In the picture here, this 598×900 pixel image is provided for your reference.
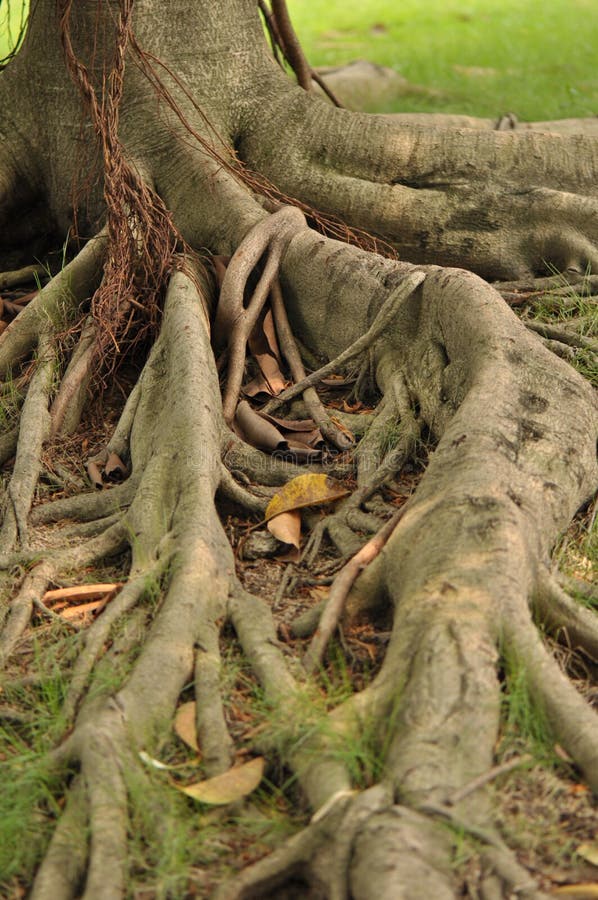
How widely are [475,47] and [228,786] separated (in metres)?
11.0

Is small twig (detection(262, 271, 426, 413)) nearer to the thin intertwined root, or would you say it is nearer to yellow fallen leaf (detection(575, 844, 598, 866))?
the thin intertwined root

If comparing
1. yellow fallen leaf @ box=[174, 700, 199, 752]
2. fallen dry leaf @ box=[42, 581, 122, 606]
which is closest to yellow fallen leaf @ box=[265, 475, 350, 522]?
fallen dry leaf @ box=[42, 581, 122, 606]

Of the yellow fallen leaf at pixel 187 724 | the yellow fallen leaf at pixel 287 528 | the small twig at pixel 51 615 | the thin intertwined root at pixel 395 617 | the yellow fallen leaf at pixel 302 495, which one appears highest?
the thin intertwined root at pixel 395 617

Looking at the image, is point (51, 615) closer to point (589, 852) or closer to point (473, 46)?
point (589, 852)

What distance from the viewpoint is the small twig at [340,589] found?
9.80 ft

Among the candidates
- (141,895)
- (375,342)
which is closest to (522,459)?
(375,342)

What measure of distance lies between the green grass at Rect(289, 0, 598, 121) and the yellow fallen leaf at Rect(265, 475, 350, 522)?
6313mm

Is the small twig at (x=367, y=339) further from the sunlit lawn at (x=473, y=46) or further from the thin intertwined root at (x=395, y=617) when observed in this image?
the sunlit lawn at (x=473, y=46)

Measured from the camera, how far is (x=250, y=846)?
246 centimetres

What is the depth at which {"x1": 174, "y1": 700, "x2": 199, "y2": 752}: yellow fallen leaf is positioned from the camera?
2.75 metres

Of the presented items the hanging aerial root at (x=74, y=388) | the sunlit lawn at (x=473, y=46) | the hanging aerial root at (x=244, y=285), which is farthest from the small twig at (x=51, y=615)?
the sunlit lawn at (x=473, y=46)

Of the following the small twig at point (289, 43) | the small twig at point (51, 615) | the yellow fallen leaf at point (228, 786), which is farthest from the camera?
the small twig at point (289, 43)

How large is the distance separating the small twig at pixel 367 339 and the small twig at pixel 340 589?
3.23 feet

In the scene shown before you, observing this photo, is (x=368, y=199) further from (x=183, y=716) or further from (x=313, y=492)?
(x=183, y=716)
